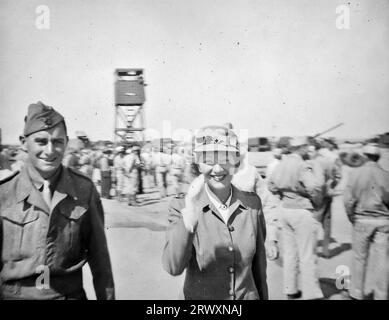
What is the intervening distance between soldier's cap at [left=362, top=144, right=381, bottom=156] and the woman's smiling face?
102 centimetres

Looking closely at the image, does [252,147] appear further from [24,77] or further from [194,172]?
[24,77]

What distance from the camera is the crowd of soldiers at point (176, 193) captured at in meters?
1.95

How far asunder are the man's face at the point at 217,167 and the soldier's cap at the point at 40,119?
840 mm

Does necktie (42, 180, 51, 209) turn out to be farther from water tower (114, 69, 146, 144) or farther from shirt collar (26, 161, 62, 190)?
water tower (114, 69, 146, 144)

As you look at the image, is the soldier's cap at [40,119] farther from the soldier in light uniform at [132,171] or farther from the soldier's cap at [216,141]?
the soldier's cap at [216,141]

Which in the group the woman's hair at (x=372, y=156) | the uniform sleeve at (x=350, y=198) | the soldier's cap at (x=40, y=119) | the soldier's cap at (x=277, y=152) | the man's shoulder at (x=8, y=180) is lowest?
the uniform sleeve at (x=350, y=198)

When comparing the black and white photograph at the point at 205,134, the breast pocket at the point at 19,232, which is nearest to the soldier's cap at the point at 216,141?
the black and white photograph at the point at 205,134

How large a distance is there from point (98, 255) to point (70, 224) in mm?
236

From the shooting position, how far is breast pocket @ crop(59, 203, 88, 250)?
1.95 metres

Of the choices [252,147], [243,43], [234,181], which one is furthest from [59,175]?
[243,43]

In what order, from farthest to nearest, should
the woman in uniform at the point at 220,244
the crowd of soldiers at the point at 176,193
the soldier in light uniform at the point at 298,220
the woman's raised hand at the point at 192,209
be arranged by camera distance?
1. the soldier in light uniform at the point at 298,220
2. the crowd of soldiers at the point at 176,193
3. the woman in uniform at the point at 220,244
4. the woman's raised hand at the point at 192,209

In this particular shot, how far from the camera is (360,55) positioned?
94.6 inches

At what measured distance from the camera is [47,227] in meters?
1.94
